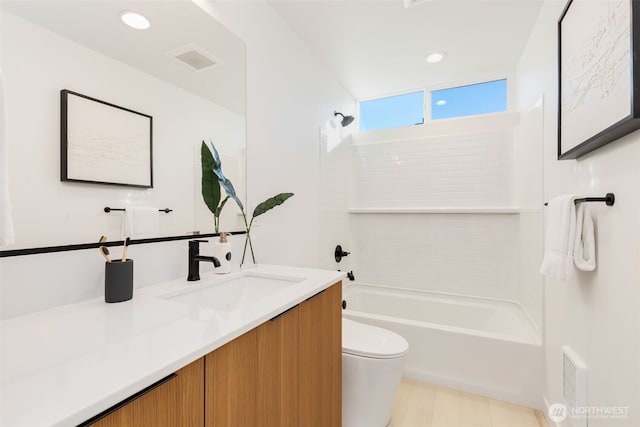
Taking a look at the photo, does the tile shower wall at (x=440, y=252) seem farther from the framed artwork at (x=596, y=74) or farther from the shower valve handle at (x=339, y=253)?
the framed artwork at (x=596, y=74)

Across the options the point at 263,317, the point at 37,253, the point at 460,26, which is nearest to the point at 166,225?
the point at 37,253

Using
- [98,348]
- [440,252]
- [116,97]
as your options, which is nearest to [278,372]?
[98,348]

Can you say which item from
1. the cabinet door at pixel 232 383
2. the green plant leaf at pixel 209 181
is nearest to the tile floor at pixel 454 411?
the cabinet door at pixel 232 383

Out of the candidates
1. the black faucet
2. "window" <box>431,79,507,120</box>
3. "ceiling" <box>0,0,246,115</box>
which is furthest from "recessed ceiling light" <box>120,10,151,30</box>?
"window" <box>431,79,507,120</box>

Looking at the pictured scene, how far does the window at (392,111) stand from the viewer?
316 cm

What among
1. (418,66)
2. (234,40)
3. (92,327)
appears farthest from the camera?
(418,66)

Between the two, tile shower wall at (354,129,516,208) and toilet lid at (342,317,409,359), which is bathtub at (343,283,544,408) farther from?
tile shower wall at (354,129,516,208)

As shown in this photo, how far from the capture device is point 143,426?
533 millimetres

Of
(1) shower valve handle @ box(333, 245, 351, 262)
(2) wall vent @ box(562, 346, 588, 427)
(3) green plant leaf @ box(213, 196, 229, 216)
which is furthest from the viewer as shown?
(1) shower valve handle @ box(333, 245, 351, 262)

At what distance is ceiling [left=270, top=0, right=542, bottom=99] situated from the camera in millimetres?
1903

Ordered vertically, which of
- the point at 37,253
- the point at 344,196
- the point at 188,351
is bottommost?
the point at 188,351

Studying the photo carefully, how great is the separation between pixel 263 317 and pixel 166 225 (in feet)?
2.24

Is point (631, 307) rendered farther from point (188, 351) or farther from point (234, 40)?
point (234, 40)

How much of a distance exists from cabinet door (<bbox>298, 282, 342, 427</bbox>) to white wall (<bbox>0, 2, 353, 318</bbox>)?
622 millimetres
